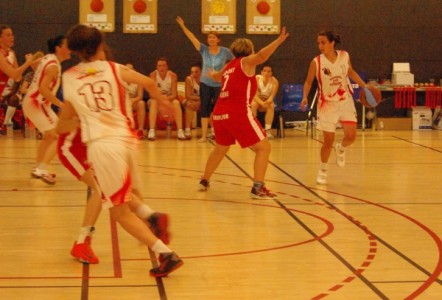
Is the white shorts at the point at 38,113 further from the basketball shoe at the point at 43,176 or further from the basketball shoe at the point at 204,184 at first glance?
the basketball shoe at the point at 204,184

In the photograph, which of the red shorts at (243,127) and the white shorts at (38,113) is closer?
the red shorts at (243,127)

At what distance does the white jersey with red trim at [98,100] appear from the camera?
18.9ft

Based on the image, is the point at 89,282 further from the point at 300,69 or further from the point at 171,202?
the point at 300,69

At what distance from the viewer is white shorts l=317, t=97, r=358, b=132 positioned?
34.7 feet

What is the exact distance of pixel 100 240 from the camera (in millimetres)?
7180

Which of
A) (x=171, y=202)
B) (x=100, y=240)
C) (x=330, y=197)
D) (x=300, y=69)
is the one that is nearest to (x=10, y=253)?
(x=100, y=240)

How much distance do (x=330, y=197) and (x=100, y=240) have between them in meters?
3.16

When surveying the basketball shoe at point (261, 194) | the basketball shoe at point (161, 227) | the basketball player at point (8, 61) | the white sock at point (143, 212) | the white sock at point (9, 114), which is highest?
the basketball player at point (8, 61)

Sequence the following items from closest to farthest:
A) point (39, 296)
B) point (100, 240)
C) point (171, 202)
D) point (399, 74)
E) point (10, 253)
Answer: point (39, 296)
point (10, 253)
point (100, 240)
point (171, 202)
point (399, 74)

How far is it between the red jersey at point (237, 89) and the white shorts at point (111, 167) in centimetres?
370

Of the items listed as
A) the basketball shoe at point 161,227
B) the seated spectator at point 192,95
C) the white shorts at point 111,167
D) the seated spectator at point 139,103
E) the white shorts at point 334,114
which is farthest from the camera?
the seated spectator at point 192,95

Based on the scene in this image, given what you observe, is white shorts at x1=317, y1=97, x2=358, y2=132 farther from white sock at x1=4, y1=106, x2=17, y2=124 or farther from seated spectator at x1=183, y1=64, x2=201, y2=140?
white sock at x1=4, y1=106, x2=17, y2=124

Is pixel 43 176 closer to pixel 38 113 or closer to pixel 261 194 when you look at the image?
pixel 38 113

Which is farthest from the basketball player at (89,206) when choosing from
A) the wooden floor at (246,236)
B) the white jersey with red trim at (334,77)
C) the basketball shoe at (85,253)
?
the white jersey with red trim at (334,77)
